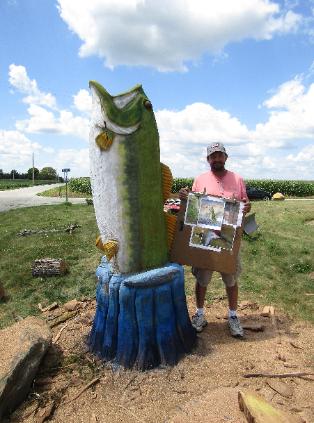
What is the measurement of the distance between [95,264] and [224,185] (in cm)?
470

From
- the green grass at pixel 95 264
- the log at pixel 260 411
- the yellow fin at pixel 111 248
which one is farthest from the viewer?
the green grass at pixel 95 264

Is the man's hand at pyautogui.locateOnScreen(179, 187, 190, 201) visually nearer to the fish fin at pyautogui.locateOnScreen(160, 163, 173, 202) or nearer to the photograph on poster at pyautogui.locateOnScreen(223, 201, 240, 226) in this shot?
the fish fin at pyautogui.locateOnScreen(160, 163, 173, 202)

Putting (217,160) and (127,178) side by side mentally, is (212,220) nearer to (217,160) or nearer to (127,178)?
(217,160)

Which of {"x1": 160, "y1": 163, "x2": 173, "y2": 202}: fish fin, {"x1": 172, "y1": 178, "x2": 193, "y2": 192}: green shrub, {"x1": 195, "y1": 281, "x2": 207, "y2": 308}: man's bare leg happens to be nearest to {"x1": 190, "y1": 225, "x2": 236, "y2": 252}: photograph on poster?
{"x1": 160, "y1": 163, "x2": 173, "y2": 202}: fish fin

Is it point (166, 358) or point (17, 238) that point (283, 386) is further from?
point (17, 238)

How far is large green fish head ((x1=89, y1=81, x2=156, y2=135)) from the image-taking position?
13.3 feet

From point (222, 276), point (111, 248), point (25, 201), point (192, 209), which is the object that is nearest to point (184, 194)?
point (192, 209)

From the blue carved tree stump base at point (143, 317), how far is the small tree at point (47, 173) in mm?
76493

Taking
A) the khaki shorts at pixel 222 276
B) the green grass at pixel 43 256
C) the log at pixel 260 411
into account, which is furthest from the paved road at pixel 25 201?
the log at pixel 260 411

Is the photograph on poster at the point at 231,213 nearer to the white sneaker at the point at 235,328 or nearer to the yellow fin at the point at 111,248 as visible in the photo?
the yellow fin at the point at 111,248

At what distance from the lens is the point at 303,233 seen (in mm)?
10977

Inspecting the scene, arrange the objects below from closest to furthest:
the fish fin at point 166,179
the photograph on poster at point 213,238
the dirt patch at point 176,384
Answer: the dirt patch at point 176,384 < the fish fin at point 166,179 < the photograph on poster at point 213,238

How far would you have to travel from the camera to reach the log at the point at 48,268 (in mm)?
8141

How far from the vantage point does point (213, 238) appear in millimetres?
4691
